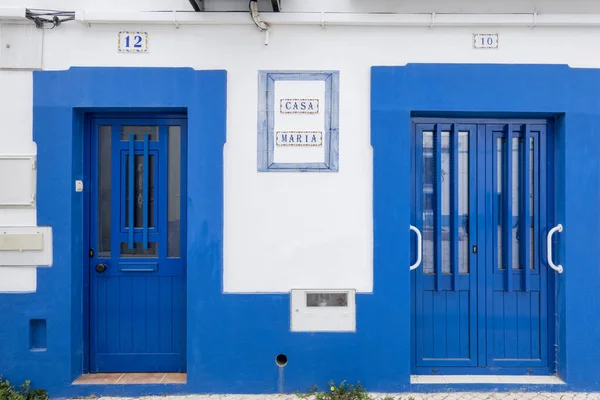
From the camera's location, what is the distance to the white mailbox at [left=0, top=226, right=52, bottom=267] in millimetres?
3652

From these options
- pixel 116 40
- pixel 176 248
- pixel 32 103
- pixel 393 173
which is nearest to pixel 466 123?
pixel 393 173

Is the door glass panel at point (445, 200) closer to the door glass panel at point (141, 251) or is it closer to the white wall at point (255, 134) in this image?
the white wall at point (255, 134)

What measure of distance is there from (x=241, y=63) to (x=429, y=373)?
10.7 ft

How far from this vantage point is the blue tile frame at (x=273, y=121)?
370cm

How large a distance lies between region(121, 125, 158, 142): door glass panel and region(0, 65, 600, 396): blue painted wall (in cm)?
28

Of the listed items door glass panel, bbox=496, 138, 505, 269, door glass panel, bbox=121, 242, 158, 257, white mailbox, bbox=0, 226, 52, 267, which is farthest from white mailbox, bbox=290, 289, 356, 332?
white mailbox, bbox=0, 226, 52, 267

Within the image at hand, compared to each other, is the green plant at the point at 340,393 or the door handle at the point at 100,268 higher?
the door handle at the point at 100,268

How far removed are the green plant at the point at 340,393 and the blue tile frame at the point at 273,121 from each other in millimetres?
1848

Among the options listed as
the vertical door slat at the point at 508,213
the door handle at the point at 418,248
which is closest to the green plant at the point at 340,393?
the door handle at the point at 418,248

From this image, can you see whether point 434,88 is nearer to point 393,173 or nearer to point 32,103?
point 393,173

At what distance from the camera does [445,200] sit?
3.98 meters

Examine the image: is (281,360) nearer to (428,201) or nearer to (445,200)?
(428,201)

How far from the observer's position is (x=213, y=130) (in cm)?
367

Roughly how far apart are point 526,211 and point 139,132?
11.9 feet
